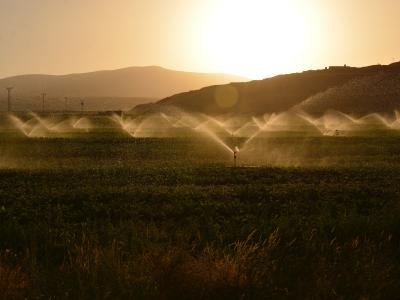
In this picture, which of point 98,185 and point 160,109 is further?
point 160,109

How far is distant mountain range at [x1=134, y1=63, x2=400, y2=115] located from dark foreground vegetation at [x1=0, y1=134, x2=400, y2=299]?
7200cm

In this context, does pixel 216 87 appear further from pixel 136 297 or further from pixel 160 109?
pixel 136 297

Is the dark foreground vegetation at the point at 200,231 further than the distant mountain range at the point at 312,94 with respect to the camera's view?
No

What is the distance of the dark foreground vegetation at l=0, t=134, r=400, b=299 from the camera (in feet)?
27.1

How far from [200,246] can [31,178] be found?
12.6 metres

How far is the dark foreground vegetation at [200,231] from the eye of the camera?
825 centimetres

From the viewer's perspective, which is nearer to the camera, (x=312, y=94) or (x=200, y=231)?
(x=200, y=231)

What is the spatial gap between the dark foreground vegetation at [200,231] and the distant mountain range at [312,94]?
2835 inches

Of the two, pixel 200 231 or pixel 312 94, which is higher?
pixel 312 94

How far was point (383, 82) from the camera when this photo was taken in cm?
10906

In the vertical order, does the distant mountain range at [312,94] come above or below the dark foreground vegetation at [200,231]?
above

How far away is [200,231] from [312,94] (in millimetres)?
122151

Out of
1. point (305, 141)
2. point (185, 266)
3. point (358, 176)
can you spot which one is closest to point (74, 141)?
point (305, 141)

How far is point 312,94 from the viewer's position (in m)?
131
